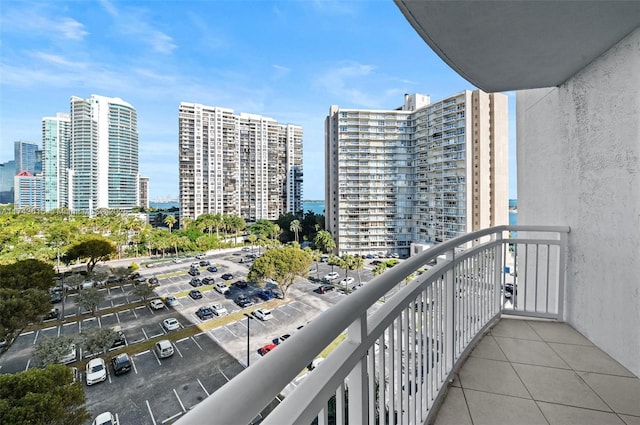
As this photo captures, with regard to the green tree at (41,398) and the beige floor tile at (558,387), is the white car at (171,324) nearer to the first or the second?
the green tree at (41,398)

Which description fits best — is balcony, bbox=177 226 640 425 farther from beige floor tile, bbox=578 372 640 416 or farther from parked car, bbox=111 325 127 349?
parked car, bbox=111 325 127 349

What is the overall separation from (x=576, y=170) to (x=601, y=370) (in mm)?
1350

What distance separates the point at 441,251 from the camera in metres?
1.27

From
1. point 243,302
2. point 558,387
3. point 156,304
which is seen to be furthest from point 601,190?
point 156,304

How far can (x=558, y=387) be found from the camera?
1478 millimetres

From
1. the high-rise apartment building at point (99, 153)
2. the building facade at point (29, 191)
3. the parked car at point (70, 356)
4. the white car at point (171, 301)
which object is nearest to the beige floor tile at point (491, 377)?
the parked car at point (70, 356)

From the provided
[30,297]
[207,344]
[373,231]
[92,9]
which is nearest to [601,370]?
[207,344]

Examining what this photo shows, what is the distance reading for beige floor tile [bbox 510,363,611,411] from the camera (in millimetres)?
1378

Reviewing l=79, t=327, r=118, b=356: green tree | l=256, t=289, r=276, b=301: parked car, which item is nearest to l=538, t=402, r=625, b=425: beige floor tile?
l=79, t=327, r=118, b=356: green tree

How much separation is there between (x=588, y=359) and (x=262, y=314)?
15991mm

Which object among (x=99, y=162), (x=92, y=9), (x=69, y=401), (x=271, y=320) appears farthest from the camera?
(x=99, y=162)

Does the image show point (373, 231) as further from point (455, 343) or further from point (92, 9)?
point (92, 9)

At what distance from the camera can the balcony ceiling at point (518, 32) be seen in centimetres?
126

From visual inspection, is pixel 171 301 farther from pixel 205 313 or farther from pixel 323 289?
pixel 323 289
